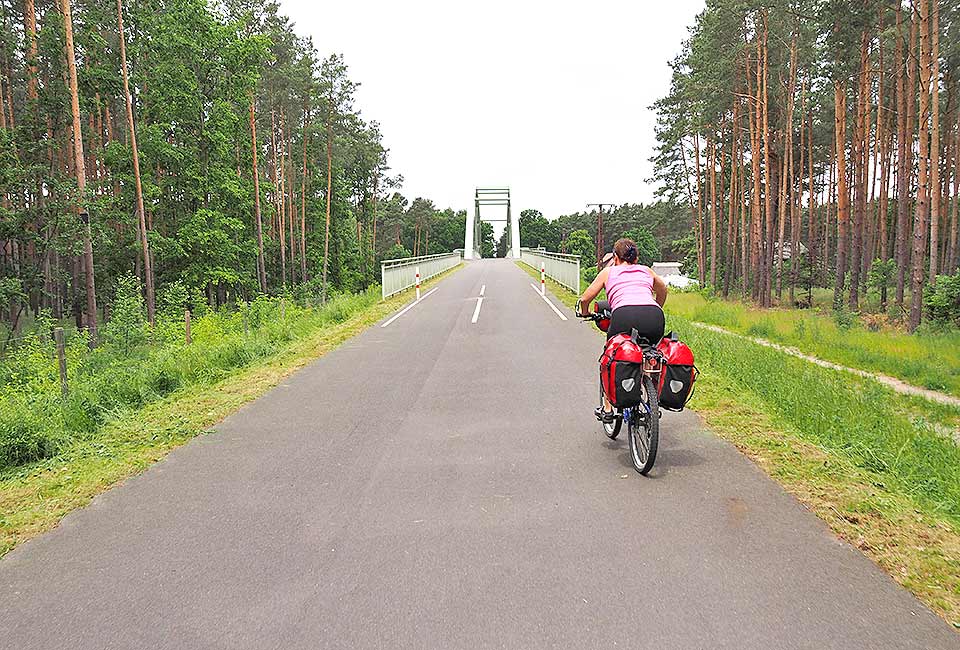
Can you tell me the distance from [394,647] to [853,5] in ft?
62.2

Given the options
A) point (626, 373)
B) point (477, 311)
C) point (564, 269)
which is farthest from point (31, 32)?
point (626, 373)

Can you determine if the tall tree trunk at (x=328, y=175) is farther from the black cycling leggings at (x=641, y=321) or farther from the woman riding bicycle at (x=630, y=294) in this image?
the black cycling leggings at (x=641, y=321)

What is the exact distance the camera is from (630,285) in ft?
16.8

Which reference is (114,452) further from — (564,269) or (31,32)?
(564,269)

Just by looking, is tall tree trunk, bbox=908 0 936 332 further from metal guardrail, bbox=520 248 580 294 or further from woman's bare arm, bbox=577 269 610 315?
woman's bare arm, bbox=577 269 610 315

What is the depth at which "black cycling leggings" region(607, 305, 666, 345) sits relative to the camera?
496 cm

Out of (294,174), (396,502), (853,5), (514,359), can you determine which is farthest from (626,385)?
(294,174)

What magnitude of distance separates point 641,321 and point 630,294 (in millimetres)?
259

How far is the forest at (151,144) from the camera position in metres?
18.9

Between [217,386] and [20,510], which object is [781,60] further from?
[20,510]

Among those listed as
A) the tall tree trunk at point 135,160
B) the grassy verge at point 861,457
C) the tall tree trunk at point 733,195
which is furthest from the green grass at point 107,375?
the tall tree trunk at point 733,195

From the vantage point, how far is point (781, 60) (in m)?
23.0

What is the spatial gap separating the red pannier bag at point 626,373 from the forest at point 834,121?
12.7m

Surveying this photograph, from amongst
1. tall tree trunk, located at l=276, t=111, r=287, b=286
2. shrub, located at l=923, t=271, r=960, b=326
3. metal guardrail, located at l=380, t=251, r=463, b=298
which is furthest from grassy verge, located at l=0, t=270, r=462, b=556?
tall tree trunk, located at l=276, t=111, r=287, b=286
